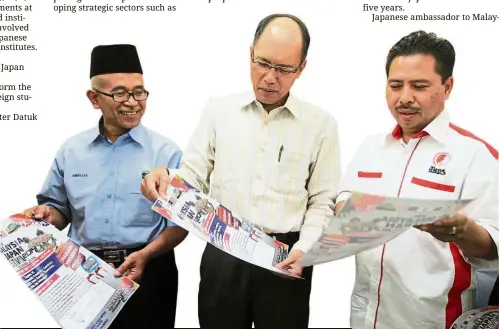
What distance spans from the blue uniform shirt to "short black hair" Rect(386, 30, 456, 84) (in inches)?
41.0

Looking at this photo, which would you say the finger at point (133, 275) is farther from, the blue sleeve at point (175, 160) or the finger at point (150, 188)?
the blue sleeve at point (175, 160)

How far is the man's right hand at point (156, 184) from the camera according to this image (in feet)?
6.72

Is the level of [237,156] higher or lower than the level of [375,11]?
lower

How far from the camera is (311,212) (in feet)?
7.09

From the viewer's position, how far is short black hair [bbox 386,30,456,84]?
1.86 m

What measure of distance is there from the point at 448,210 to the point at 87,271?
1.35 metres

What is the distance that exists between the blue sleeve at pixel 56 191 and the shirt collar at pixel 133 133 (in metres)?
0.15

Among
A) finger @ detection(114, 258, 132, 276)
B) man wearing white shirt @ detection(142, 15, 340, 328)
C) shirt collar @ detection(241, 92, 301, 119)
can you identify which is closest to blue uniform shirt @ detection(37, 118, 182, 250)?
finger @ detection(114, 258, 132, 276)

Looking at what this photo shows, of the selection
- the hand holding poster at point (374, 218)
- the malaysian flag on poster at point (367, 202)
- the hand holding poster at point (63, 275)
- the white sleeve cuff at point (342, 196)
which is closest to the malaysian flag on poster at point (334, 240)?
the hand holding poster at point (374, 218)

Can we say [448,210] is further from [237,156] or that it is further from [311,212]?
[237,156]

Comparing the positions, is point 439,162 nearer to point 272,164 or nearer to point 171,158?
point 272,164

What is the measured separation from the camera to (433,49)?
186cm

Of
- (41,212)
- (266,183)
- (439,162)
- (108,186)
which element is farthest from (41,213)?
(439,162)

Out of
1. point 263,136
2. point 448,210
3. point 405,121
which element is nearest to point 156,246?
point 263,136
